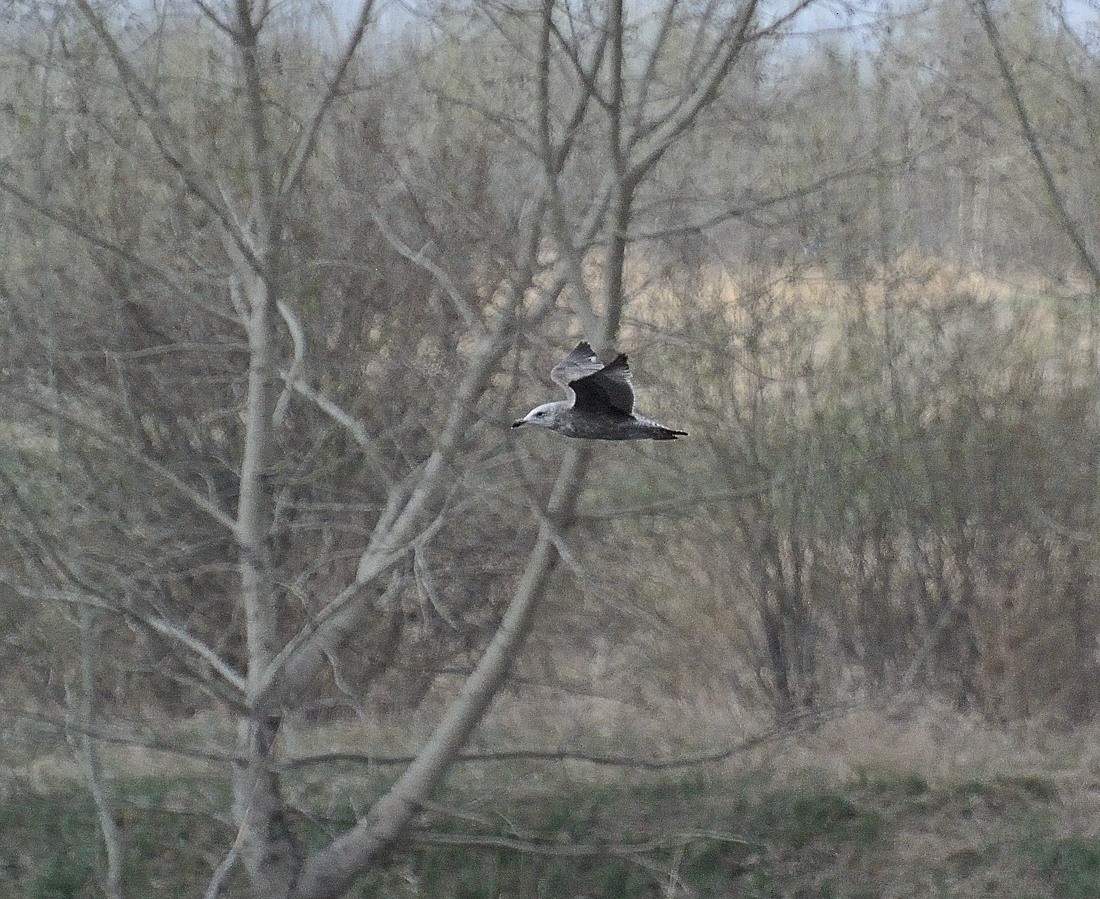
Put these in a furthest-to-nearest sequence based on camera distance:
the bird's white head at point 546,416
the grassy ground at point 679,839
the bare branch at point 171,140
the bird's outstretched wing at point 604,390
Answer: the grassy ground at point 679,839
the bare branch at point 171,140
the bird's white head at point 546,416
the bird's outstretched wing at point 604,390

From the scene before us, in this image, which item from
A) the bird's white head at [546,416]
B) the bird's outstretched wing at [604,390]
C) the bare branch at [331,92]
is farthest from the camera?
the bare branch at [331,92]

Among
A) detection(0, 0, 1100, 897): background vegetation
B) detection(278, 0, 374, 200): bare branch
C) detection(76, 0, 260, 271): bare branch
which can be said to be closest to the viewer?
detection(76, 0, 260, 271): bare branch

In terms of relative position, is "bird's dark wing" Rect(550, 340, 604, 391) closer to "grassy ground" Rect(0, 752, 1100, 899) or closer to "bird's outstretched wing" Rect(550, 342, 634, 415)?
"bird's outstretched wing" Rect(550, 342, 634, 415)

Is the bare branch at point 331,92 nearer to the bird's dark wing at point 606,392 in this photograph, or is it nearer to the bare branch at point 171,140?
the bare branch at point 171,140

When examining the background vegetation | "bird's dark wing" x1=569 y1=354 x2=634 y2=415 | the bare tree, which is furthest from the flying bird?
the background vegetation

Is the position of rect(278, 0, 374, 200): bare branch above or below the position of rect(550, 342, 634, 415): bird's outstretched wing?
above

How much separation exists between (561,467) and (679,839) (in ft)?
7.05

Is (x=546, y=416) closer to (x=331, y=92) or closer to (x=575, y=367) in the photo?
(x=575, y=367)

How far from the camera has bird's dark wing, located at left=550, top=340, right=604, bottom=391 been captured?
3903mm

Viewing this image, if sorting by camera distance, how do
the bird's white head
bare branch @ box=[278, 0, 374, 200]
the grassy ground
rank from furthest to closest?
the grassy ground, bare branch @ box=[278, 0, 374, 200], the bird's white head

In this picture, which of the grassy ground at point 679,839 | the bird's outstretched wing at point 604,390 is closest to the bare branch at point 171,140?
the bird's outstretched wing at point 604,390

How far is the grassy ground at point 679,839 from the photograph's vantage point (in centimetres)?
764

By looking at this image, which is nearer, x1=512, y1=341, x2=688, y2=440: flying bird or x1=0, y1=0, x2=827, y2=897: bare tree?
x1=512, y1=341, x2=688, y2=440: flying bird

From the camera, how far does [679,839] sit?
7.51 meters
